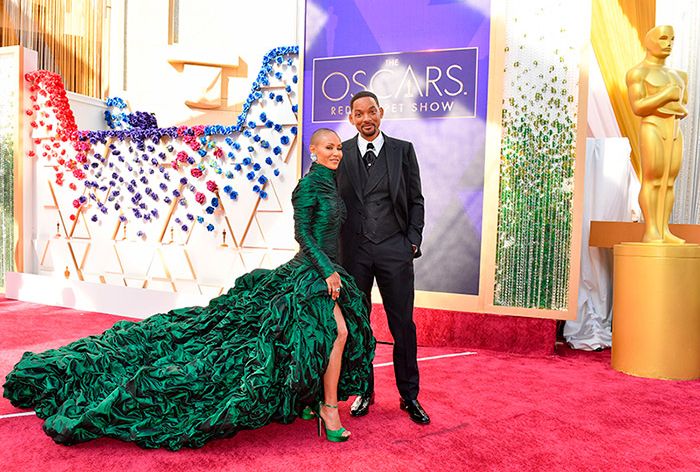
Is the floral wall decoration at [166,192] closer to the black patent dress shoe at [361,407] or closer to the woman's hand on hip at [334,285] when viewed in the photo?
the black patent dress shoe at [361,407]

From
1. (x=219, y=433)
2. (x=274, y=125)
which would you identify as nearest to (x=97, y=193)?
(x=274, y=125)

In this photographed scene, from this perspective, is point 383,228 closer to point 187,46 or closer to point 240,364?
point 240,364

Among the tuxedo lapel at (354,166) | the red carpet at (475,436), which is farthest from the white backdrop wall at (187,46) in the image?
the tuxedo lapel at (354,166)

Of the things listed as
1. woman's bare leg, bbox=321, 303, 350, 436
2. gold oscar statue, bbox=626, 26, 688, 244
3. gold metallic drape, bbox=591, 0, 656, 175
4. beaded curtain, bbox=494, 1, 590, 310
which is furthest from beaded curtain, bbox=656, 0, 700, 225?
woman's bare leg, bbox=321, 303, 350, 436

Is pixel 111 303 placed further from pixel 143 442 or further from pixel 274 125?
pixel 143 442

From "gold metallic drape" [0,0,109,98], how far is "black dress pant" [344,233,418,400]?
295 inches

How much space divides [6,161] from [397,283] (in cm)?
595

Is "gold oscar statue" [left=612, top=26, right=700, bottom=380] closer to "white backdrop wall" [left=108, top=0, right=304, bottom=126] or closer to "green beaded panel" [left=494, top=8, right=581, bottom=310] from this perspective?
"green beaded panel" [left=494, top=8, right=581, bottom=310]

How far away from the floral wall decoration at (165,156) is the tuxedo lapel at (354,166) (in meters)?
2.45

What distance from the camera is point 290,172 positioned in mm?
5262

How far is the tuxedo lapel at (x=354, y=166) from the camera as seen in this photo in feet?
9.02

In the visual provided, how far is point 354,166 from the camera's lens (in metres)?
2.79

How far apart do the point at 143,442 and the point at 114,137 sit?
4687mm

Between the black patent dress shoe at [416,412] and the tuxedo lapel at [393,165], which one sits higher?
the tuxedo lapel at [393,165]
